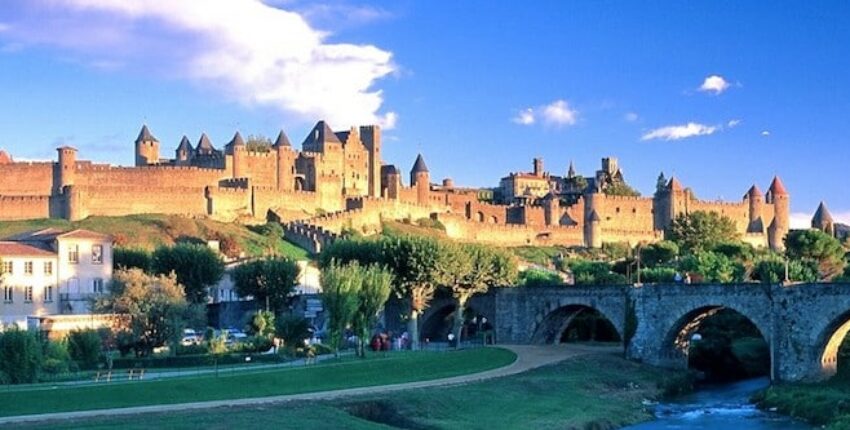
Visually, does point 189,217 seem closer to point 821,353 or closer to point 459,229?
point 459,229

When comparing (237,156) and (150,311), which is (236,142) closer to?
(237,156)

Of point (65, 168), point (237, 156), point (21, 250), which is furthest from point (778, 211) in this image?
point (21, 250)

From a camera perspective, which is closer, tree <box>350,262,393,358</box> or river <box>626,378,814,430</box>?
river <box>626,378,814,430</box>

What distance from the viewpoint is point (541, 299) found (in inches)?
2518

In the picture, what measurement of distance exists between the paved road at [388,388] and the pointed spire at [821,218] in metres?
87.1

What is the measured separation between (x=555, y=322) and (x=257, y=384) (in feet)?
96.1

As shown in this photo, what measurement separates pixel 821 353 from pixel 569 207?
96630 millimetres

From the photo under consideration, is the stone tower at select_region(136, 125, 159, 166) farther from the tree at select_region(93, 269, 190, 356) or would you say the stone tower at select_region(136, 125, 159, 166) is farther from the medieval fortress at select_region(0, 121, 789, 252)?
the tree at select_region(93, 269, 190, 356)

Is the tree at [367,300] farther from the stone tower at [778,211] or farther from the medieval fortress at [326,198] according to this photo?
the stone tower at [778,211]

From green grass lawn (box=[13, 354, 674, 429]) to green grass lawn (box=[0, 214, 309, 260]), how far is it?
55.1m

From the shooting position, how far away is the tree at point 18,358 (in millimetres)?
39531

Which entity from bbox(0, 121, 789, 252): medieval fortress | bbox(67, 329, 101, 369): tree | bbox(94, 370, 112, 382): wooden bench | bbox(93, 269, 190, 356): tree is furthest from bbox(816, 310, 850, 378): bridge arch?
bbox(0, 121, 789, 252): medieval fortress

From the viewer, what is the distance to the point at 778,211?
151 m

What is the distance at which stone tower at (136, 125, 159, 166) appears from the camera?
135 meters
